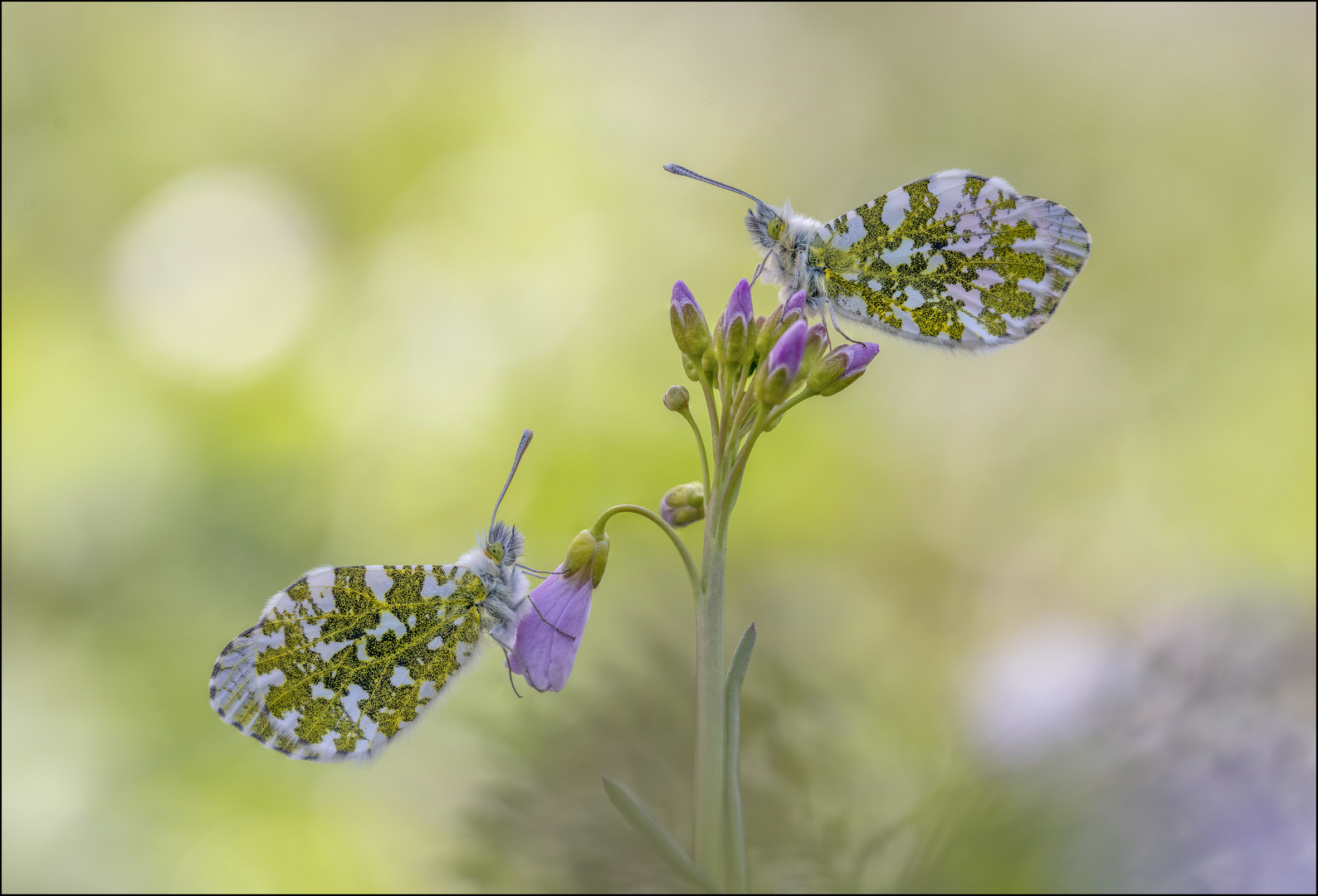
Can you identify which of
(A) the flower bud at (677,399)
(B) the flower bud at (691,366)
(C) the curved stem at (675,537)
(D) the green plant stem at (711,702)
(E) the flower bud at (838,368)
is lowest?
(D) the green plant stem at (711,702)

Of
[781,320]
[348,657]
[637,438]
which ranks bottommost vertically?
[348,657]

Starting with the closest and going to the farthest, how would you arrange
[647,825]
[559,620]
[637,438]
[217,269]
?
1. [647,825]
2. [559,620]
3. [637,438]
4. [217,269]

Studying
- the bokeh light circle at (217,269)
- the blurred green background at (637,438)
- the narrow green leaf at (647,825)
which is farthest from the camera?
the bokeh light circle at (217,269)

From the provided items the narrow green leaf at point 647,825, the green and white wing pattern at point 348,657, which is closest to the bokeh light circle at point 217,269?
the green and white wing pattern at point 348,657

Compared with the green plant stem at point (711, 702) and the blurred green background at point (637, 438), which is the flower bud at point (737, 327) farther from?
the blurred green background at point (637, 438)

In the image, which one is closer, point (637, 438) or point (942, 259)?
point (942, 259)

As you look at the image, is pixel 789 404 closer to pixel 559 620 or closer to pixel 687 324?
pixel 687 324

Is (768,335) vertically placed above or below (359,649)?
above

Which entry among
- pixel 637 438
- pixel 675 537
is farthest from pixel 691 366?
pixel 637 438

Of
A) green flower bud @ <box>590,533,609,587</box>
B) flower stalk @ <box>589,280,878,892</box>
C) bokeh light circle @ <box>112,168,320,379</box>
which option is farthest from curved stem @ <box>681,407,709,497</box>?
bokeh light circle @ <box>112,168,320,379</box>
